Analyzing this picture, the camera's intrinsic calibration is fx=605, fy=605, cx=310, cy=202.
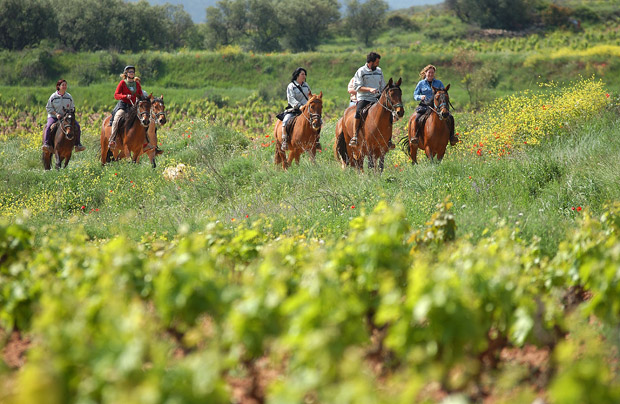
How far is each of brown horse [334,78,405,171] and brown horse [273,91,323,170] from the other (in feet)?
2.42

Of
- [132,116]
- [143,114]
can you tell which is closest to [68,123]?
[132,116]

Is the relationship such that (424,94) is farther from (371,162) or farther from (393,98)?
(371,162)

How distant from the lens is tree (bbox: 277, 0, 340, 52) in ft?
195

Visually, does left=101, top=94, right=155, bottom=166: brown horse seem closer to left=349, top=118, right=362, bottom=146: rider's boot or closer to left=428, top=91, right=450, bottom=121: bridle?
left=349, top=118, right=362, bottom=146: rider's boot

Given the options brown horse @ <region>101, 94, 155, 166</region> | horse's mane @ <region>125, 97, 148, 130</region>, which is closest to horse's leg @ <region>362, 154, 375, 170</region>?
brown horse @ <region>101, 94, 155, 166</region>

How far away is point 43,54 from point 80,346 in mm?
44463

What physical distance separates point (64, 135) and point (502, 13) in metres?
53.3

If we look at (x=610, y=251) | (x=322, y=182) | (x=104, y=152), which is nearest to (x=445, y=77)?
(x=104, y=152)

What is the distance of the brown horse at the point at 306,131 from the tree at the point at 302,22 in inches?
1796

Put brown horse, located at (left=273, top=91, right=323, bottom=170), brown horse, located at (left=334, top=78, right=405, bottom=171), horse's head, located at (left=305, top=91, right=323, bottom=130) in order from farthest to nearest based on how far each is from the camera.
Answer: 1. brown horse, located at (left=273, top=91, right=323, bottom=170)
2. horse's head, located at (left=305, top=91, right=323, bottom=130)
3. brown horse, located at (left=334, top=78, right=405, bottom=171)

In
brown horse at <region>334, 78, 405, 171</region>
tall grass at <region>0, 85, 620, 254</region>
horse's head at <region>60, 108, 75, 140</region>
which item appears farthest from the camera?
horse's head at <region>60, 108, 75, 140</region>

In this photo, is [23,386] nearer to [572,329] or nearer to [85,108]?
[572,329]

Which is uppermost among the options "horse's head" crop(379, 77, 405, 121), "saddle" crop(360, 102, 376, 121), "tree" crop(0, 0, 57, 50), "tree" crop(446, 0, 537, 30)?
"tree" crop(0, 0, 57, 50)

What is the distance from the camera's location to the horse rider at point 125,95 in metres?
15.0
